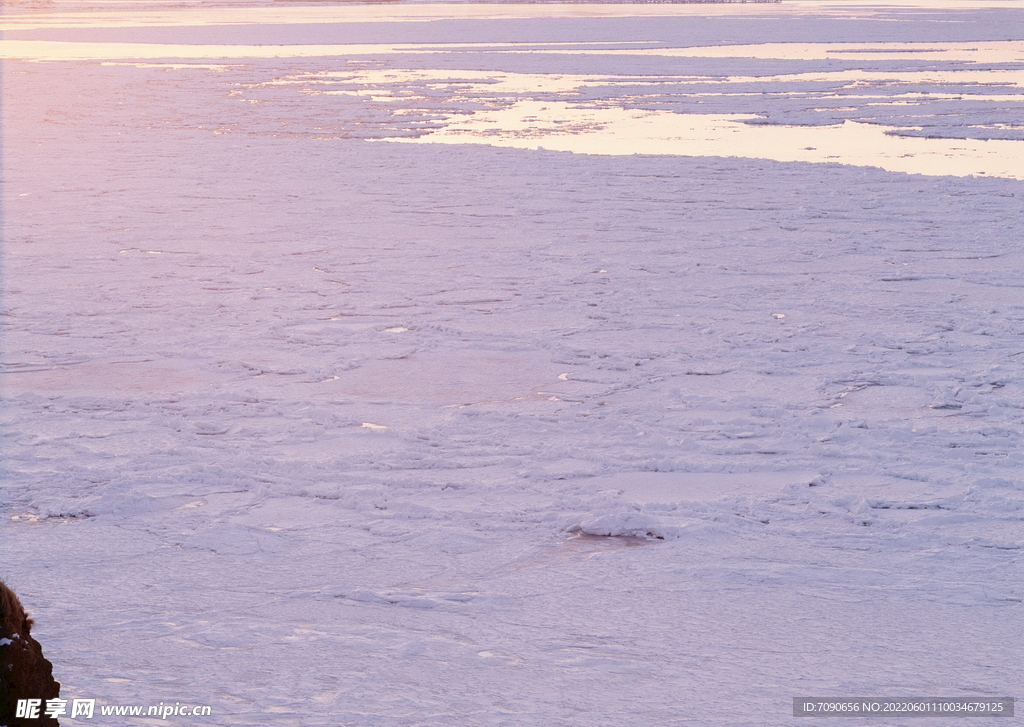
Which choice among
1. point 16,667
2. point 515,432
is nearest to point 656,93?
point 515,432

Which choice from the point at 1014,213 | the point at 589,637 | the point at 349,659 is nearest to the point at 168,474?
the point at 349,659

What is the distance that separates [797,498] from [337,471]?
1.35 meters

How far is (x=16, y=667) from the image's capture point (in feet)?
5.33

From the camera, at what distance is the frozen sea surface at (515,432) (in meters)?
2.46

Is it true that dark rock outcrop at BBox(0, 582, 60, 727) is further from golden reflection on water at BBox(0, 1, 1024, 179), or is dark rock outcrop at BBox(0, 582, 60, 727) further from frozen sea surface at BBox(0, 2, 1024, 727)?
golden reflection on water at BBox(0, 1, 1024, 179)

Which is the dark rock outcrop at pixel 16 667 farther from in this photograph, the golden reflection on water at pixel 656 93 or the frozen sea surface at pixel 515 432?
the golden reflection on water at pixel 656 93

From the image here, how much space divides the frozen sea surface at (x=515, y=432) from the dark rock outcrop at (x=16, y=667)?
60cm

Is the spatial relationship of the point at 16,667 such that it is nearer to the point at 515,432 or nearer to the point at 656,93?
the point at 515,432

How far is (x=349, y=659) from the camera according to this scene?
245 cm

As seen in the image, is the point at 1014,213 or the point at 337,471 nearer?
the point at 337,471

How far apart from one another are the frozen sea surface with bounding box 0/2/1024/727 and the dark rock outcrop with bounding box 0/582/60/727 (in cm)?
60

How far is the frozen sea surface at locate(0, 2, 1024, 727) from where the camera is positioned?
8.08 feet

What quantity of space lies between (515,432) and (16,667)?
7.77ft

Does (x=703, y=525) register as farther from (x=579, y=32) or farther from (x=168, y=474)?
(x=579, y=32)
